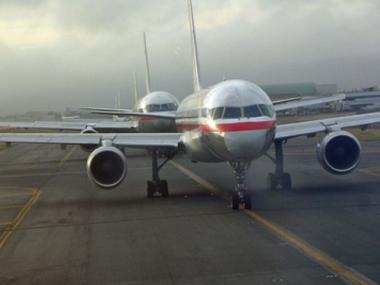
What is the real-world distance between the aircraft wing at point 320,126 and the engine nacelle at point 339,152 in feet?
3.16

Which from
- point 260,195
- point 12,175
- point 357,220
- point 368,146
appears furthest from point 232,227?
point 368,146

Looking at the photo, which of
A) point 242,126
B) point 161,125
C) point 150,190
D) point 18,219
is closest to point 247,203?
point 242,126

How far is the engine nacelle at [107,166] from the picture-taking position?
20.3 meters

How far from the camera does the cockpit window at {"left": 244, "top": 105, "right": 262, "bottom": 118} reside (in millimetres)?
17688

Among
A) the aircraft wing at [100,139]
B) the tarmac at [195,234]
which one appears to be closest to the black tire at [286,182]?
the tarmac at [195,234]

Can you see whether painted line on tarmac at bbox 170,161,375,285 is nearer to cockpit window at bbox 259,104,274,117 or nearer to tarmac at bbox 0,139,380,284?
tarmac at bbox 0,139,380,284

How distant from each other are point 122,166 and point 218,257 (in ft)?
29.7

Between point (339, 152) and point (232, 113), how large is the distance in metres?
5.47

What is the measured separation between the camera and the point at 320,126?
22.3 meters

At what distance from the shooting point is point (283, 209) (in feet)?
58.2

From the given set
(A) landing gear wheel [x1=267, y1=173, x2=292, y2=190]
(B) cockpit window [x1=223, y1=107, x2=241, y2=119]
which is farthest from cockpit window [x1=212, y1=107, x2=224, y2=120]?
(A) landing gear wheel [x1=267, y1=173, x2=292, y2=190]

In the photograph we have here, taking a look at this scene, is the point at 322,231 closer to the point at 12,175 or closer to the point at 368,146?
the point at 12,175

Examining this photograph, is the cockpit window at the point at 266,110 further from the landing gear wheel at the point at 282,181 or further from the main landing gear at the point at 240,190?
the landing gear wheel at the point at 282,181

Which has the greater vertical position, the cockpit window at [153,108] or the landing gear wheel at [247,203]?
the cockpit window at [153,108]
